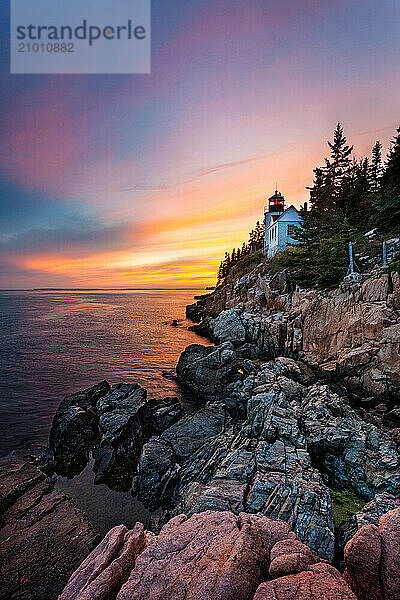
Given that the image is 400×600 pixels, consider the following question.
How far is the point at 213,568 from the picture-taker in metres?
5.17

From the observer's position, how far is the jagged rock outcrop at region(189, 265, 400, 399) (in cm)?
1994

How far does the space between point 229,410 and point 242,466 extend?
28.4 feet

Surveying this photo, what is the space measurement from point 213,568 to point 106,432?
43.3 feet

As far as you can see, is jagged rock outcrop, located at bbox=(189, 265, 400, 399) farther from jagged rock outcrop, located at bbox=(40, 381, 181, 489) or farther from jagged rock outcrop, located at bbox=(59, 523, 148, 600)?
jagged rock outcrop, located at bbox=(59, 523, 148, 600)

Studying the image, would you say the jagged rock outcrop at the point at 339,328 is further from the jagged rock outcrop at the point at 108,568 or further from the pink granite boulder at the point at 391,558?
the jagged rock outcrop at the point at 108,568

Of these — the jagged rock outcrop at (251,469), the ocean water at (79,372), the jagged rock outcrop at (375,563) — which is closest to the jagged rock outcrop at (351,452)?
the jagged rock outcrop at (251,469)

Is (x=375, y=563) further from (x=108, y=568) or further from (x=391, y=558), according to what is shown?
(x=108, y=568)

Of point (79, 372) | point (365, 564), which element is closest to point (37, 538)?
point (365, 564)

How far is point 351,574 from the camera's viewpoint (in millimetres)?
5016

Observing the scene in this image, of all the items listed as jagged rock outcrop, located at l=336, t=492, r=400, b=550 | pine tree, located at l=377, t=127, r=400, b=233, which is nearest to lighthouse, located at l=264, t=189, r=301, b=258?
pine tree, located at l=377, t=127, r=400, b=233

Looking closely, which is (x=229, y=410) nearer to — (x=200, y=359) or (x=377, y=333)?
(x=200, y=359)

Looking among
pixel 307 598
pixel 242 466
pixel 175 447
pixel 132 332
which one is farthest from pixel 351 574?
pixel 132 332

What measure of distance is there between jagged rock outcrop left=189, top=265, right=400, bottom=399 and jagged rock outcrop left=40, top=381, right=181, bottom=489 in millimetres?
15042

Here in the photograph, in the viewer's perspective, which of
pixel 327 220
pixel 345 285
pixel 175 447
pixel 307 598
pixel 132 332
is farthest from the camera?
pixel 132 332
